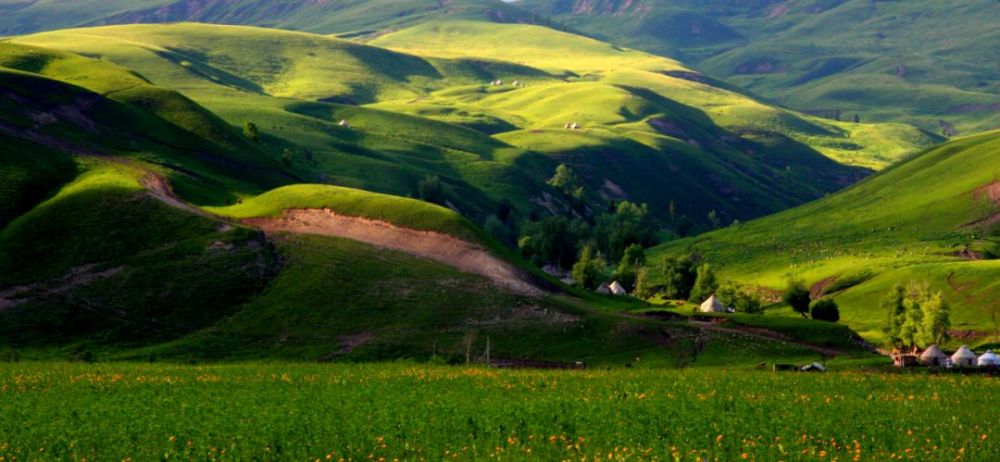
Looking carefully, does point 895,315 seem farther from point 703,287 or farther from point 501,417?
point 501,417

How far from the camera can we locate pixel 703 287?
158625 mm

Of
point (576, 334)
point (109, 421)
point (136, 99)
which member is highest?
point (136, 99)

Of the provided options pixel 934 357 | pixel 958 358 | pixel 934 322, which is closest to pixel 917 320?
pixel 934 322

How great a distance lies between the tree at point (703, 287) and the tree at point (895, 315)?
28.0m

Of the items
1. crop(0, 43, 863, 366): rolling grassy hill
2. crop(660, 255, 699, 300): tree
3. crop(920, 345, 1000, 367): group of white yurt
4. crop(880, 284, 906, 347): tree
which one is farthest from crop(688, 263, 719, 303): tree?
crop(920, 345, 1000, 367): group of white yurt

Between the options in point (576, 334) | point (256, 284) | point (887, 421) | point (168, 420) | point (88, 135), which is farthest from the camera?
point (88, 135)

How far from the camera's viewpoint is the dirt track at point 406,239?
113 m

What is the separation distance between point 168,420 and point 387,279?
219ft

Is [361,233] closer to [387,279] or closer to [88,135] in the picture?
[387,279]

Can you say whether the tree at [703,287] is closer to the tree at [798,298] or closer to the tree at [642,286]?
the tree at [798,298]

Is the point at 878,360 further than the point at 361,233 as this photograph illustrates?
No

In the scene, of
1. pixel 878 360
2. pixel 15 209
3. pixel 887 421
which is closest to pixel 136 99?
pixel 15 209

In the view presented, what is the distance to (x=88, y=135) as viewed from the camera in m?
148

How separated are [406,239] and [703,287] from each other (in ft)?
188
